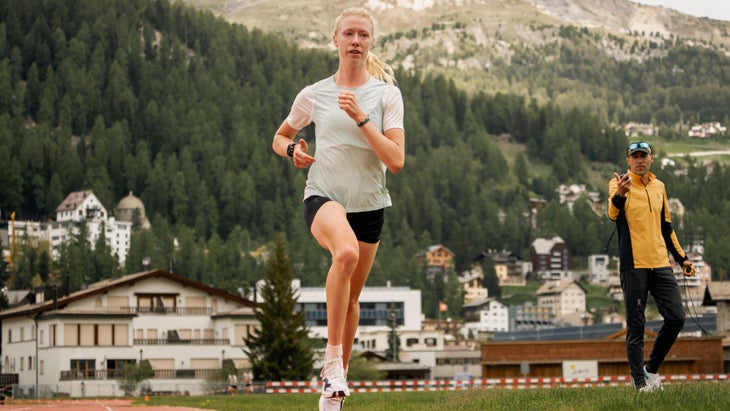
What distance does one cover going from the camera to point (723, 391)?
13.5 m

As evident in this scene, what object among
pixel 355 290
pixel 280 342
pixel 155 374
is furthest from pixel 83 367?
pixel 355 290

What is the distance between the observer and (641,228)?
14.8 m

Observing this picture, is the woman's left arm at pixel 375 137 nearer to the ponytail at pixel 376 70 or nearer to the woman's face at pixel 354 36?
the woman's face at pixel 354 36

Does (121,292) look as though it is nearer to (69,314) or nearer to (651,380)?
(69,314)

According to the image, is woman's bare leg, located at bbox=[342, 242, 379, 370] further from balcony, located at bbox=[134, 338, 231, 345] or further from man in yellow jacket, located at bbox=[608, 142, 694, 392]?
balcony, located at bbox=[134, 338, 231, 345]

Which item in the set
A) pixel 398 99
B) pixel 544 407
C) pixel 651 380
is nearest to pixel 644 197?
pixel 651 380

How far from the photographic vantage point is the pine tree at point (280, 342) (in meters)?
87.4

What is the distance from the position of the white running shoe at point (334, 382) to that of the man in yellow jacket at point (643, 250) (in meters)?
4.71

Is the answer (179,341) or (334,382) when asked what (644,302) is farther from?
(179,341)

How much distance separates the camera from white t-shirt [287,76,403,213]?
11148 mm

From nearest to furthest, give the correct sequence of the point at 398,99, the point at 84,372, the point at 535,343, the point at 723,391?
1. the point at 398,99
2. the point at 723,391
3. the point at 535,343
4. the point at 84,372

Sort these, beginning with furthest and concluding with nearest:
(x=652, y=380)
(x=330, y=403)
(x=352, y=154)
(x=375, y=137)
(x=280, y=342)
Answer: (x=280, y=342), (x=652, y=380), (x=352, y=154), (x=330, y=403), (x=375, y=137)

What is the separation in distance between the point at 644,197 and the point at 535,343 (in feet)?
224

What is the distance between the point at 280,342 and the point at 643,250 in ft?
245
